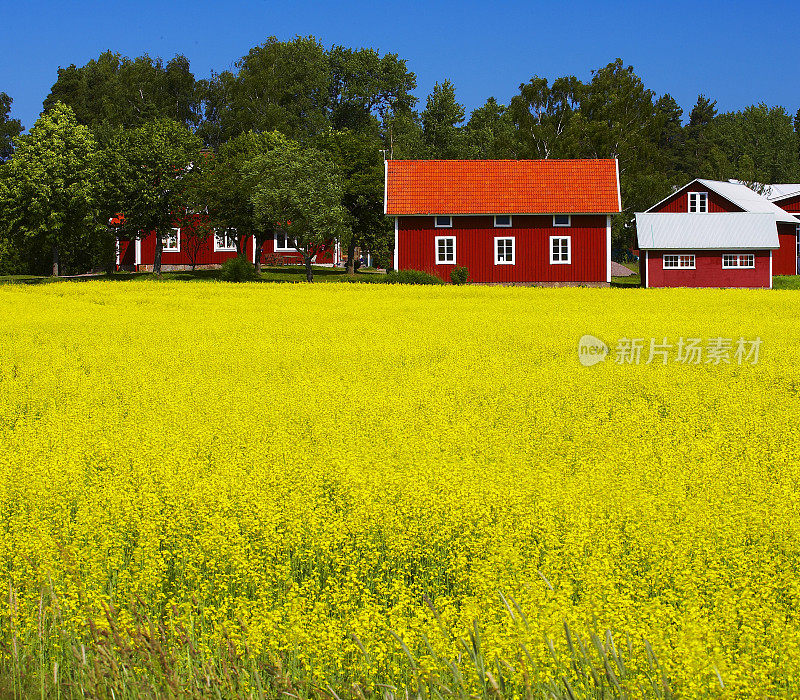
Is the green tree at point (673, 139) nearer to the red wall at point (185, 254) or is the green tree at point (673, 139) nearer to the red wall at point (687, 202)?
the red wall at point (687, 202)

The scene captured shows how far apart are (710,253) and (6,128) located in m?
71.4

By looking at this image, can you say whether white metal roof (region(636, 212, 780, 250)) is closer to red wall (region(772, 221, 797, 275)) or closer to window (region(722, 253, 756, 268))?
window (region(722, 253, 756, 268))

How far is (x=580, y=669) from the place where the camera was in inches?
170

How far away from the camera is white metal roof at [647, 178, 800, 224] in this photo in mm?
57719

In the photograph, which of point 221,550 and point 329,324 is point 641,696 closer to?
point 221,550

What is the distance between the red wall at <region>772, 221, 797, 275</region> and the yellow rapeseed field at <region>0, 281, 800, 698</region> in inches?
1791

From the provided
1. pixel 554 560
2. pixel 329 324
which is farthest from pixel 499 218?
pixel 554 560

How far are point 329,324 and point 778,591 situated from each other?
16890 millimetres

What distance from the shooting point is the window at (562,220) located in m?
48.4

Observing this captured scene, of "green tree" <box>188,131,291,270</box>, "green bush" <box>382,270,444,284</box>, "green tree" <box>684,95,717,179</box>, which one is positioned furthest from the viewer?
"green tree" <box>684,95,717,179</box>

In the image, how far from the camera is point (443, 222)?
48.0 meters

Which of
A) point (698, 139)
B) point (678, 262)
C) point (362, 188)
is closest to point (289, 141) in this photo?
point (362, 188)

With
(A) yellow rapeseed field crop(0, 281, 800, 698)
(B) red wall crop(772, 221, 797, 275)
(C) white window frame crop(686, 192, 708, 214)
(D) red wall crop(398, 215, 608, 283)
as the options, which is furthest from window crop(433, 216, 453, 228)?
(A) yellow rapeseed field crop(0, 281, 800, 698)

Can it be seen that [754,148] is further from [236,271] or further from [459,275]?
[236,271]
